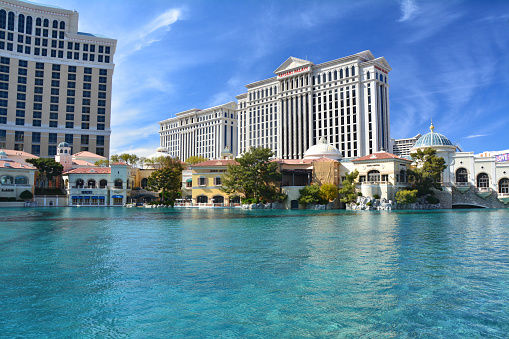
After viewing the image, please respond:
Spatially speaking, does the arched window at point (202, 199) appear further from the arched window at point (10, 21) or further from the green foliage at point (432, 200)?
the arched window at point (10, 21)

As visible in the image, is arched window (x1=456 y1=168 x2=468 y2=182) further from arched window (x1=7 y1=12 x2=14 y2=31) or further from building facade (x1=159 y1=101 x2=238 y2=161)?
arched window (x1=7 y1=12 x2=14 y2=31)

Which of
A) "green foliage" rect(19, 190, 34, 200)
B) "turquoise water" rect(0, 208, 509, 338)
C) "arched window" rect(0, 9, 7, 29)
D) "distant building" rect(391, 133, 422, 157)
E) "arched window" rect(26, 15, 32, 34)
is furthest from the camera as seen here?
"distant building" rect(391, 133, 422, 157)

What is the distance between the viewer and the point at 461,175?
6366 cm

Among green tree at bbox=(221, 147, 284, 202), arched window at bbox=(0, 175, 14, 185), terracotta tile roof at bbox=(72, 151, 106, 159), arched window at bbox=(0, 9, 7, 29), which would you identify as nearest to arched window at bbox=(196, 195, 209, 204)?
green tree at bbox=(221, 147, 284, 202)

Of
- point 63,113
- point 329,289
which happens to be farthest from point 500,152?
point 63,113

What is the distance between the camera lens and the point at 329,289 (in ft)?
33.2

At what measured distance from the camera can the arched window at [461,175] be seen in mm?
63031

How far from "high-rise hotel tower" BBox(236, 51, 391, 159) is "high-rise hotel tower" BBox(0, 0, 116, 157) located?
4437 centimetres

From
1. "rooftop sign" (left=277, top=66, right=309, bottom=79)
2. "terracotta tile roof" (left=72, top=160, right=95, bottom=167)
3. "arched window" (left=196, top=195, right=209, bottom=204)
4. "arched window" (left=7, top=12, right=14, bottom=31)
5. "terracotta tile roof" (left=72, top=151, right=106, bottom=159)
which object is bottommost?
"arched window" (left=196, top=195, right=209, bottom=204)

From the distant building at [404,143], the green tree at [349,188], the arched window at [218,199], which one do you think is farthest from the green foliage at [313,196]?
the distant building at [404,143]

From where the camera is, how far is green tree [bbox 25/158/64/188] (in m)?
73.1

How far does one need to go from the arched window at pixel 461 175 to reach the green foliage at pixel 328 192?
2250 cm

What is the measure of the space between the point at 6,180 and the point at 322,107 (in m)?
78.2

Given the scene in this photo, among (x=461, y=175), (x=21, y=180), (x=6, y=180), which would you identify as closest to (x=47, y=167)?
(x=21, y=180)
